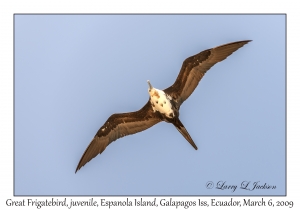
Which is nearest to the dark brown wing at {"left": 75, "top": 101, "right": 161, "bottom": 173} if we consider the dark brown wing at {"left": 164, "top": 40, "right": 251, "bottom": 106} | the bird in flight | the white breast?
the bird in flight

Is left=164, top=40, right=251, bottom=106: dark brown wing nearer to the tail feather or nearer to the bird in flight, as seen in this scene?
the bird in flight

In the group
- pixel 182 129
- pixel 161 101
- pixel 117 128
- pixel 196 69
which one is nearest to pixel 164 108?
pixel 161 101


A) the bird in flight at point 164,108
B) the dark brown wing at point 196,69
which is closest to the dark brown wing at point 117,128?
the bird in flight at point 164,108

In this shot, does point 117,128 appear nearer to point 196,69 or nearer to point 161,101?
point 161,101

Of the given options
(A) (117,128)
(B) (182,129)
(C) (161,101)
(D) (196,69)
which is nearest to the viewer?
(C) (161,101)
